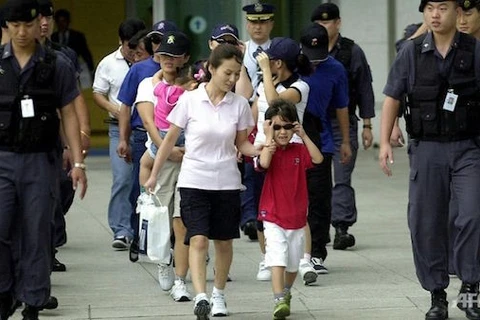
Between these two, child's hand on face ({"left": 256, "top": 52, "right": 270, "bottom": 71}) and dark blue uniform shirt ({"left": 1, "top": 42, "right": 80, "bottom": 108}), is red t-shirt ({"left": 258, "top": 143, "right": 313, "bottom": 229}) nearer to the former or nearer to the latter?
child's hand on face ({"left": 256, "top": 52, "right": 270, "bottom": 71})

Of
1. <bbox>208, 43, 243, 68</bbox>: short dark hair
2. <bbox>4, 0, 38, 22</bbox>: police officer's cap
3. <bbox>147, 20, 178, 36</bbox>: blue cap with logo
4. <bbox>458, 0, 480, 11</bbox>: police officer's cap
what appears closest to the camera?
<bbox>4, 0, 38, 22</bbox>: police officer's cap

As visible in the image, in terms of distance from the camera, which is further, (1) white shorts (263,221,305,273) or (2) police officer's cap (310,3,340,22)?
(2) police officer's cap (310,3,340,22)

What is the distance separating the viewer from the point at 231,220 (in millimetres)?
9023

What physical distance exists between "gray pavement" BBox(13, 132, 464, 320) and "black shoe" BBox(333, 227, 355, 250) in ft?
0.22

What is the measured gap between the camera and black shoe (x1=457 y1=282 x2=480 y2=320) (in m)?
8.73

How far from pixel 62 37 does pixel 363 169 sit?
4588 millimetres

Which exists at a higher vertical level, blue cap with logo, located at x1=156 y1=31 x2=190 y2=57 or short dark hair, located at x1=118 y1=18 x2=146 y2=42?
blue cap with logo, located at x1=156 y1=31 x2=190 y2=57

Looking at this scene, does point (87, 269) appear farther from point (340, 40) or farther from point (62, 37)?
point (62, 37)

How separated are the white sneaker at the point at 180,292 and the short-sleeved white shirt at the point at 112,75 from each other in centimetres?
305

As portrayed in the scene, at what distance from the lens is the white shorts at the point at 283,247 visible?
8.95 meters

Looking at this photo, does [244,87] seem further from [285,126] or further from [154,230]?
[285,126]

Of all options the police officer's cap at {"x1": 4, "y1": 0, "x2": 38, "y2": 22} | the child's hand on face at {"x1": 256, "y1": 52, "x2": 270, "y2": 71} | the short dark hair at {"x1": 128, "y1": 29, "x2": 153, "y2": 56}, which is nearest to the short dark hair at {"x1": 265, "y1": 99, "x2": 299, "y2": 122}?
the child's hand on face at {"x1": 256, "y1": 52, "x2": 270, "y2": 71}

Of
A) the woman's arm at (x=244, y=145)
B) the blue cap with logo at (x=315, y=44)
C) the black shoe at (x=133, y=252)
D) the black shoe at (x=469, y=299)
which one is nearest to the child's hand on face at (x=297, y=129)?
the woman's arm at (x=244, y=145)

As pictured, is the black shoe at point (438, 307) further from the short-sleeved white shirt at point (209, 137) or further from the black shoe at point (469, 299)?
the short-sleeved white shirt at point (209, 137)
